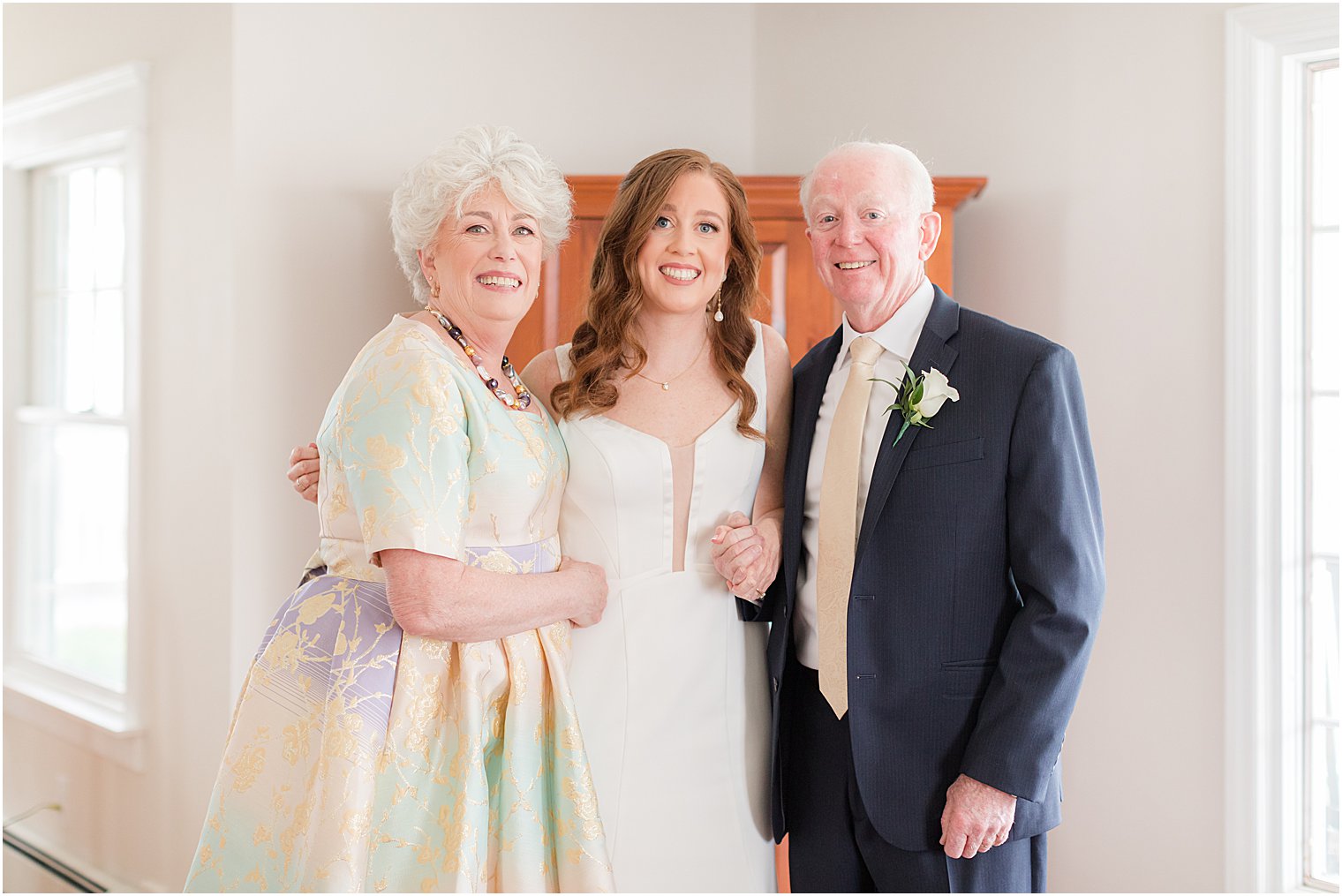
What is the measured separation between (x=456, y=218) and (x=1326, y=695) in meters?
2.42

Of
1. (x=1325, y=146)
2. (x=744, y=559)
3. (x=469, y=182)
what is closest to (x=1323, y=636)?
(x=1325, y=146)

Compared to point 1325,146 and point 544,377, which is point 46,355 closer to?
point 544,377

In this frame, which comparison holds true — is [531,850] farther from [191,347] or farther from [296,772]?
[191,347]

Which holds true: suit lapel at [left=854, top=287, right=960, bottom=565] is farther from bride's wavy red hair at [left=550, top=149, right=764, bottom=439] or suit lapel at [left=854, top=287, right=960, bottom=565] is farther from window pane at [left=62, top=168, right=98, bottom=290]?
window pane at [left=62, top=168, right=98, bottom=290]

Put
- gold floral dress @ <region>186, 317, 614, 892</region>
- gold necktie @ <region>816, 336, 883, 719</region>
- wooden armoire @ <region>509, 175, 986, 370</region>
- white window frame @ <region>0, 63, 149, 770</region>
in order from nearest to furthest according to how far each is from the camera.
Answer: gold floral dress @ <region>186, 317, 614, 892</region> → gold necktie @ <region>816, 336, 883, 719</region> → wooden armoire @ <region>509, 175, 986, 370</region> → white window frame @ <region>0, 63, 149, 770</region>

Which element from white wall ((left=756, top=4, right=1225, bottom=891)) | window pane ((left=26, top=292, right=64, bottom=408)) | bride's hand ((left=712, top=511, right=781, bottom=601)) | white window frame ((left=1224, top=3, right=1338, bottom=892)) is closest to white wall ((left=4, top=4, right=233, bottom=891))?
window pane ((left=26, top=292, right=64, bottom=408))

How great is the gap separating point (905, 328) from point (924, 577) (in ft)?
1.53

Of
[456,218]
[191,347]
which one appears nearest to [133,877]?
[191,347]

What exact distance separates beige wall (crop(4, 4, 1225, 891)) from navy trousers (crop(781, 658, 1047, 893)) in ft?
3.79

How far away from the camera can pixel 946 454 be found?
1.76 metres

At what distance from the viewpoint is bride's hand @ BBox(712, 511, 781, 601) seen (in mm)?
1874

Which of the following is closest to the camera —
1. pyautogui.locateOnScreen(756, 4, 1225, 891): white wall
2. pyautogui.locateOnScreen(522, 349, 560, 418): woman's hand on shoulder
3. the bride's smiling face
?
the bride's smiling face

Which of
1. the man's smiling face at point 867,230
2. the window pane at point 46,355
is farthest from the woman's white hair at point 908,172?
the window pane at point 46,355

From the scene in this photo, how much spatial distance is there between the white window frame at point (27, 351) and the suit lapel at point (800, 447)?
222 cm
